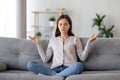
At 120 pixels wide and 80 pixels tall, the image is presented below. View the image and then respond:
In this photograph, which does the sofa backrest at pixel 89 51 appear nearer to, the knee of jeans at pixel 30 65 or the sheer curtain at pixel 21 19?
the knee of jeans at pixel 30 65

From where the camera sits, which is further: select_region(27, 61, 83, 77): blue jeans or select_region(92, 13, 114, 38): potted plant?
select_region(92, 13, 114, 38): potted plant

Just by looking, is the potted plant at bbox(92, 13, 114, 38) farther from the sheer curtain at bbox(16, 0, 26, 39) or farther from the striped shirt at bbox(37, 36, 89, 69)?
the striped shirt at bbox(37, 36, 89, 69)

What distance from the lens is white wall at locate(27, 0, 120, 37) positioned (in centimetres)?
574

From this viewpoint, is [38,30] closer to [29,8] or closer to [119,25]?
[29,8]

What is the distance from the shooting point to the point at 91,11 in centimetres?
580

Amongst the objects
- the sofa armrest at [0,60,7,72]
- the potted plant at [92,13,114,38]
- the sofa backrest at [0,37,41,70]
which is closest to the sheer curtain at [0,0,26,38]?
the potted plant at [92,13,114,38]

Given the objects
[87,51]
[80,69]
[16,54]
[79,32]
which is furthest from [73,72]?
[79,32]

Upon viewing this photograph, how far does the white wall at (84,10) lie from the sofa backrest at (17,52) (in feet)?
10.7

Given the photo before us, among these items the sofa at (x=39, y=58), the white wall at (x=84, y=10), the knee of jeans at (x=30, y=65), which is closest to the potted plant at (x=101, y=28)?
the white wall at (x=84, y=10)

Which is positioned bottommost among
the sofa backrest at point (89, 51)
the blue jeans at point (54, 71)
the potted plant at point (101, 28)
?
the blue jeans at point (54, 71)

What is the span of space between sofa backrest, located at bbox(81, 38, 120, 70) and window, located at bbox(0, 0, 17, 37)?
3.26 m

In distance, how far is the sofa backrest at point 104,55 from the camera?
2621mm

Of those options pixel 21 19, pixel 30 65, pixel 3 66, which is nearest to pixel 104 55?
pixel 30 65

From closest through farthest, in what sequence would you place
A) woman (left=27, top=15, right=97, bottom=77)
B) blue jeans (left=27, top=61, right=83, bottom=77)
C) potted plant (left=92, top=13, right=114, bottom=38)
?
blue jeans (left=27, top=61, right=83, bottom=77)
woman (left=27, top=15, right=97, bottom=77)
potted plant (left=92, top=13, right=114, bottom=38)
